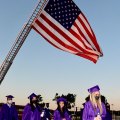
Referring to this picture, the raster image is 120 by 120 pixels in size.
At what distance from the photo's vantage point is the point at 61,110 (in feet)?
→ 55.0

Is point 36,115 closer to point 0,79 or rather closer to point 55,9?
point 0,79

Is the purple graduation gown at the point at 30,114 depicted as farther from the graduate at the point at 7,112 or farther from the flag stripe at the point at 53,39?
the flag stripe at the point at 53,39

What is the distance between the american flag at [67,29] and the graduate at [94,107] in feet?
11.8

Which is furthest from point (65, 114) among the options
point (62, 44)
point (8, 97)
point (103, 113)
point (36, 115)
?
point (103, 113)

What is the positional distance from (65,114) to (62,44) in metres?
3.70

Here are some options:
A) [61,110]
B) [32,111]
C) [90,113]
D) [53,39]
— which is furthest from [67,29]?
[90,113]

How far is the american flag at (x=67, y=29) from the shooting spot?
1452 centimetres

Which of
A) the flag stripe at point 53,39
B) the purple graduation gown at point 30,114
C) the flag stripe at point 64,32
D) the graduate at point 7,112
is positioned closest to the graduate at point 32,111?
the purple graduation gown at point 30,114

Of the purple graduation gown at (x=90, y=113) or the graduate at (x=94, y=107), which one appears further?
the purple graduation gown at (x=90, y=113)

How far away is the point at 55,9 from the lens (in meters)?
15.4

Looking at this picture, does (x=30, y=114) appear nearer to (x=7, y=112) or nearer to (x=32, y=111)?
(x=32, y=111)

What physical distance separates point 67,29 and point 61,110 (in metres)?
3.43

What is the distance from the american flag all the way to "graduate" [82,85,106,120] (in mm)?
3606

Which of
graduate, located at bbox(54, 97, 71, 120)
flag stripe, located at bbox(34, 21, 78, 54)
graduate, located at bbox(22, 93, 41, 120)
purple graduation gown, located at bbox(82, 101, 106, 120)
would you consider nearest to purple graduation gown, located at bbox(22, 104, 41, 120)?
graduate, located at bbox(22, 93, 41, 120)
